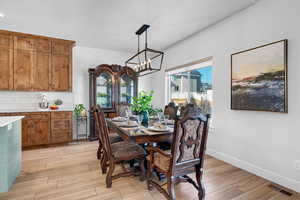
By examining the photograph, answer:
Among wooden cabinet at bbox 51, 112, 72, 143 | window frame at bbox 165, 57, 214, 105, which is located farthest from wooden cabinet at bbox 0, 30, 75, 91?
window frame at bbox 165, 57, 214, 105

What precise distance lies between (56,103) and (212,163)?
3.96 m

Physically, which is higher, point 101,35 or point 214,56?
point 101,35

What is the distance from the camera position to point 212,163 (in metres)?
2.81

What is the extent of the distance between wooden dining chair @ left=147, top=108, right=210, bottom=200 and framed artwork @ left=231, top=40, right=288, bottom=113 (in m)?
1.20

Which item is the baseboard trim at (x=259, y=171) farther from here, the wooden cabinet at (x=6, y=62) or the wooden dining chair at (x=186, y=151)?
the wooden cabinet at (x=6, y=62)

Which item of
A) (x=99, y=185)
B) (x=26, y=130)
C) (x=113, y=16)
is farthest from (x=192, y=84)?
(x=26, y=130)

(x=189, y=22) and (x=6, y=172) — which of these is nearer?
(x=6, y=172)

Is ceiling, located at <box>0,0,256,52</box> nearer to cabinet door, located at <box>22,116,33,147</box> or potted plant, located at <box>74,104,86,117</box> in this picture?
potted plant, located at <box>74,104,86,117</box>

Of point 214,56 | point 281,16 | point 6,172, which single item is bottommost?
point 6,172

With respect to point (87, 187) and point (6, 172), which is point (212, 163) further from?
point (6, 172)

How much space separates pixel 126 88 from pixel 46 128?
7.43 feet

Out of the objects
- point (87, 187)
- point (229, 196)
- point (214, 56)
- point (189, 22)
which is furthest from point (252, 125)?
point (87, 187)

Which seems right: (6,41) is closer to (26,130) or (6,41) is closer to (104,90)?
(26,130)

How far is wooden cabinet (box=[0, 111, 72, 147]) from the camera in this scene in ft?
11.2
